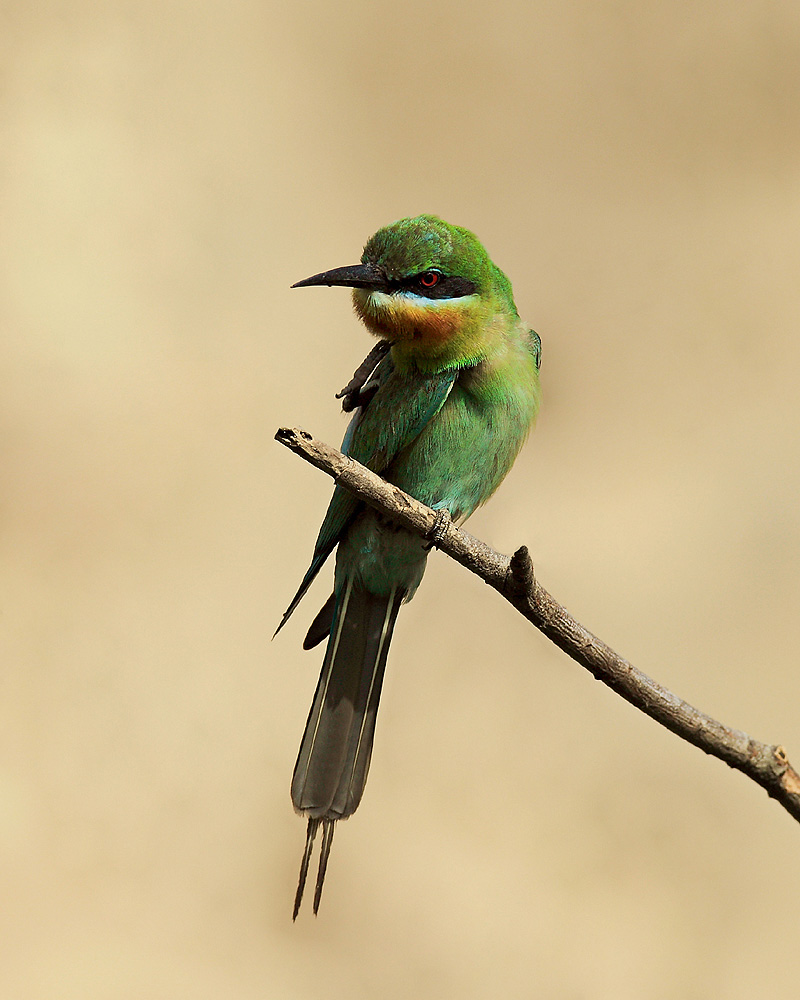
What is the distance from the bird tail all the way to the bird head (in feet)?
1.52

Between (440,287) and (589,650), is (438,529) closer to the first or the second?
(589,650)

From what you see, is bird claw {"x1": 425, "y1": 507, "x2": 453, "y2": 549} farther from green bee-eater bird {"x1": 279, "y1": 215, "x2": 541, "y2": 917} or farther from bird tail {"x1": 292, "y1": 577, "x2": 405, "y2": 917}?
bird tail {"x1": 292, "y1": 577, "x2": 405, "y2": 917}

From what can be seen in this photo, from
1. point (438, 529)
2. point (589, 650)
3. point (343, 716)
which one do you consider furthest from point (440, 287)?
point (343, 716)

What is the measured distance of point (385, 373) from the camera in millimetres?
1458

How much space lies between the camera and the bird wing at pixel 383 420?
4.61 ft

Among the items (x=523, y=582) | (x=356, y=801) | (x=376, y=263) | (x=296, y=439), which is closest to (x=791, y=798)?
(x=523, y=582)

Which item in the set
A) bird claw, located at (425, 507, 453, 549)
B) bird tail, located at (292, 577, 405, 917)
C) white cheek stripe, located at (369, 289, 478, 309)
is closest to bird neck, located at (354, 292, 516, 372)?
white cheek stripe, located at (369, 289, 478, 309)

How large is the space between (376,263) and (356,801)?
87cm

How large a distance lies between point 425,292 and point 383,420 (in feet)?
0.73

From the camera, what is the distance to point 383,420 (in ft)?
4.75

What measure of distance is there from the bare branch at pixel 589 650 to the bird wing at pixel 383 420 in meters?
0.34

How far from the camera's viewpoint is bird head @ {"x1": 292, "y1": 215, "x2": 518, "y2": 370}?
51.5 inches

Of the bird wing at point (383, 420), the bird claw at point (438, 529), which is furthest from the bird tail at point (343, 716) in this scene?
the bird claw at point (438, 529)

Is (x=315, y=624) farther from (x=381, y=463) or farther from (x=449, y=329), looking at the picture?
(x=449, y=329)
